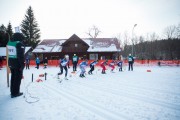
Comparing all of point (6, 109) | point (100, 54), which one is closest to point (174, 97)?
point (6, 109)

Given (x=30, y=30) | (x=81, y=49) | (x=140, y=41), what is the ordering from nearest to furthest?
1. (x=81, y=49)
2. (x=30, y=30)
3. (x=140, y=41)

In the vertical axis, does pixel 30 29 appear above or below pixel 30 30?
above

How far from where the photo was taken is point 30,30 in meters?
51.2

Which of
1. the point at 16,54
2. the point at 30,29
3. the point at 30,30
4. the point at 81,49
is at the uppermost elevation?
the point at 30,29

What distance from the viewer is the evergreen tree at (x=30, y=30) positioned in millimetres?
50344

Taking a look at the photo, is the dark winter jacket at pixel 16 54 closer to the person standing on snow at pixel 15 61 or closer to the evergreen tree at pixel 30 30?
the person standing on snow at pixel 15 61

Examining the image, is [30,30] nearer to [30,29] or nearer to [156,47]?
[30,29]

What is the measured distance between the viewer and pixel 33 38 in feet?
168

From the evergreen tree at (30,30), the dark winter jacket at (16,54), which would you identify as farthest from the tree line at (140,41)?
the dark winter jacket at (16,54)

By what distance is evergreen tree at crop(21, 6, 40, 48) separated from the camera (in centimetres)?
5034

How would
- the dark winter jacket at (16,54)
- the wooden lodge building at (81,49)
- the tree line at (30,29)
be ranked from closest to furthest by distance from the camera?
the dark winter jacket at (16,54) → the wooden lodge building at (81,49) → the tree line at (30,29)

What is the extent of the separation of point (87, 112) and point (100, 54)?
111ft

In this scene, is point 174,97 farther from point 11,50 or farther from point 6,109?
point 11,50

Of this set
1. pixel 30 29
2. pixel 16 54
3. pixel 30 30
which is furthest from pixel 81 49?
pixel 16 54
